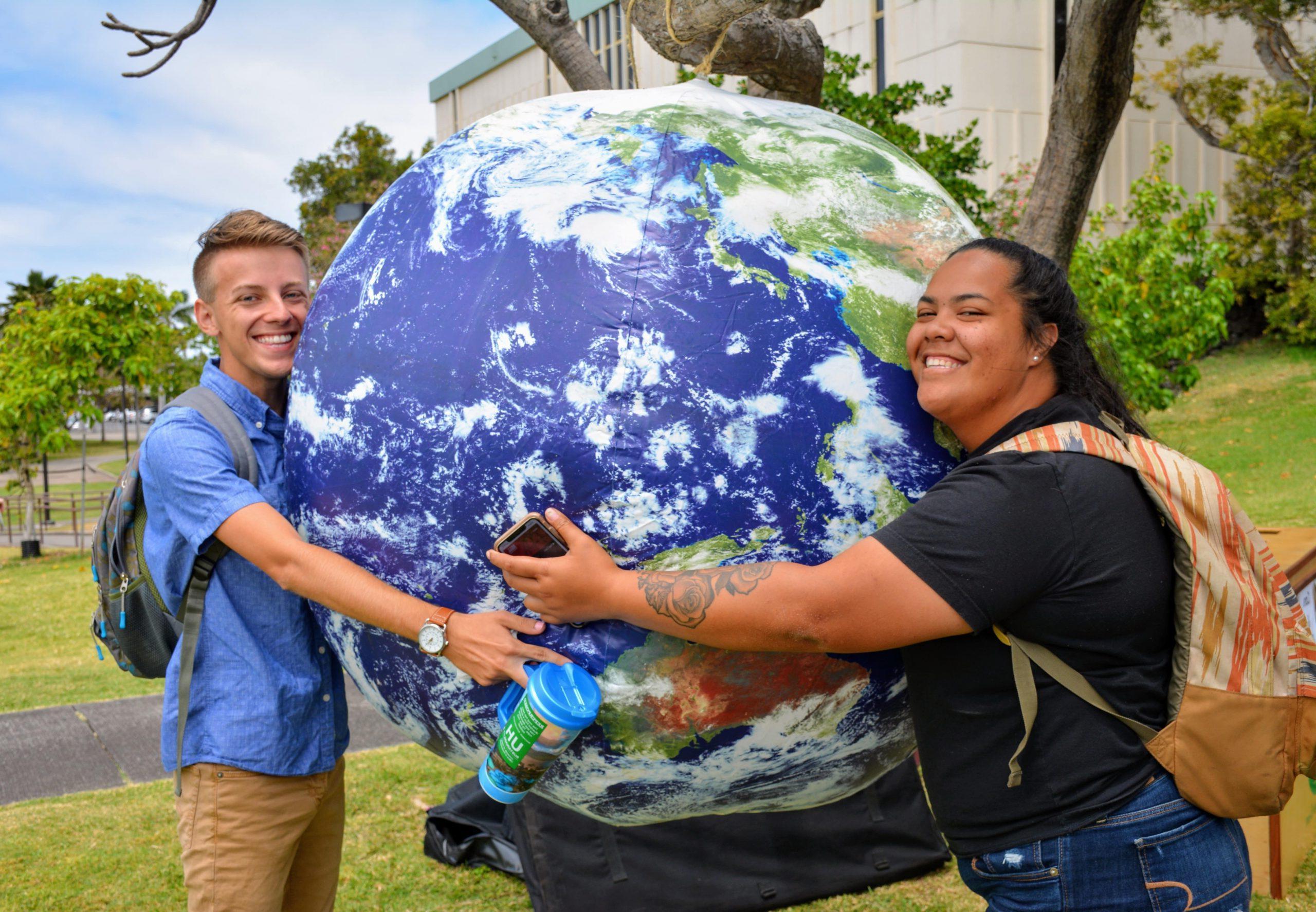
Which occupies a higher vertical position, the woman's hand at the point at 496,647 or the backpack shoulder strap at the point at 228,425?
the backpack shoulder strap at the point at 228,425

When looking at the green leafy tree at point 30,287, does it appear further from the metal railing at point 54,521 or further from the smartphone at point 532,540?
the smartphone at point 532,540

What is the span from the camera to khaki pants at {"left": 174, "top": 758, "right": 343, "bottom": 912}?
2.37 meters

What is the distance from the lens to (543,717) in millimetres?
1766

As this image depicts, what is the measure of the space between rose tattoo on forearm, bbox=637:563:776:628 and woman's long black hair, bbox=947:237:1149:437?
2.14 ft

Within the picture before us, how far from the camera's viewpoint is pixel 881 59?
20.3 m

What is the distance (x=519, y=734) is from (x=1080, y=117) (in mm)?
3080

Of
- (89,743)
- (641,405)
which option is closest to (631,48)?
(641,405)

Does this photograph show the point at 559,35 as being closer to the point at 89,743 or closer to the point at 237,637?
the point at 237,637

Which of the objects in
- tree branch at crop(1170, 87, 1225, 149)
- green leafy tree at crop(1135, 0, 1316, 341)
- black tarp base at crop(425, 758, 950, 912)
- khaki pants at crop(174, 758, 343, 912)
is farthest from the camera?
tree branch at crop(1170, 87, 1225, 149)

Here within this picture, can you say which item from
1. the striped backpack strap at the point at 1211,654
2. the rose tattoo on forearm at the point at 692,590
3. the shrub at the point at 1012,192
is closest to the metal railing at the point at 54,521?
the shrub at the point at 1012,192

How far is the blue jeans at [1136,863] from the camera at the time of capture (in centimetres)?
181

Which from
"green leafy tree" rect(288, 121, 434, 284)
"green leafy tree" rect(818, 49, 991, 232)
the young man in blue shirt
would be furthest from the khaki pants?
"green leafy tree" rect(288, 121, 434, 284)

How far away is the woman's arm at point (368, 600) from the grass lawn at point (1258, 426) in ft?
30.1

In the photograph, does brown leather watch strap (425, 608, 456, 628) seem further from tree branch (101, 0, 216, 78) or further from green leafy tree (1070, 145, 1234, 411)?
green leafy tree (1070, 145, 1234, 411)
